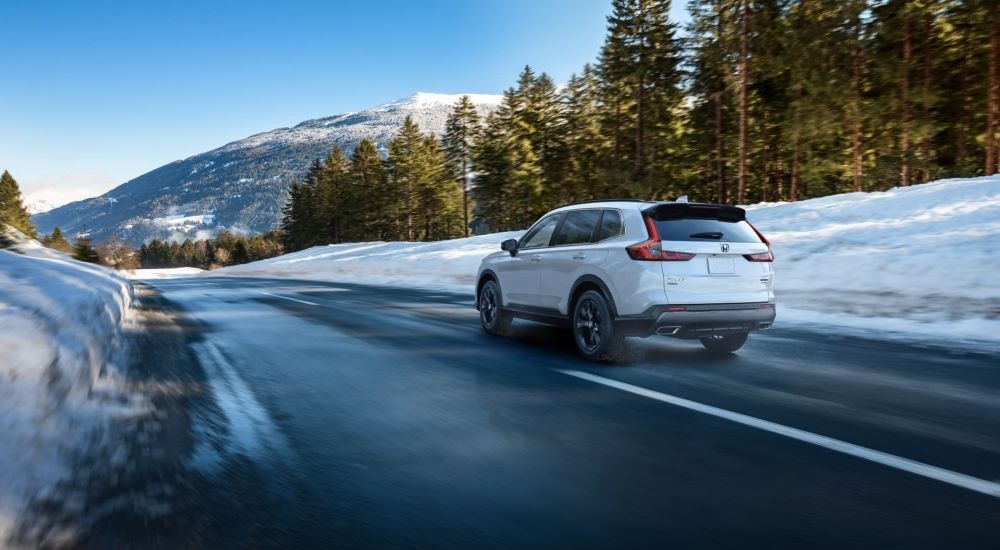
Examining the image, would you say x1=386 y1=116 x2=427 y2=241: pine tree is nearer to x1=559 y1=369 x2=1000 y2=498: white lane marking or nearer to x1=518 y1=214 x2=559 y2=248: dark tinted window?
x1=518 y1=214 x2=559 y2=248: dark tinted window

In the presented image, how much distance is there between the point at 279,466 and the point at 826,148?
138 ft

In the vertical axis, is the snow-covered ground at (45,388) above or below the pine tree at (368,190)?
below

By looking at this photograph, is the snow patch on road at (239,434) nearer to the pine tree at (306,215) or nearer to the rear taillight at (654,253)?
the rear taillight at (654,253)

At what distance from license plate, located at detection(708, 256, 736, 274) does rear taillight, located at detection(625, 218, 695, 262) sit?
0.23m

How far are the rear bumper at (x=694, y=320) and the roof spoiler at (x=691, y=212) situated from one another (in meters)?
0.98

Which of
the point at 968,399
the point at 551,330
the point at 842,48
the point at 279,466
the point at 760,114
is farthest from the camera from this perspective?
the point at 760,114

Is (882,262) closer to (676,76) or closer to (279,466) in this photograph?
(279,466)

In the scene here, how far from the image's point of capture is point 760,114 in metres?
43.8

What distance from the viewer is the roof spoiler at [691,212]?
6.95 m

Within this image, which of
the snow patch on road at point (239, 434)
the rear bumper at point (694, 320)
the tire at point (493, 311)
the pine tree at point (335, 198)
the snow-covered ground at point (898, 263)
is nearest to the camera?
the snow patch on road at point (239, 434)

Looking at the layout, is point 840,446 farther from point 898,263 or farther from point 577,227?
point 898,263

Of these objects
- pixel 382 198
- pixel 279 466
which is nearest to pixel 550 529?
pixel 279 466

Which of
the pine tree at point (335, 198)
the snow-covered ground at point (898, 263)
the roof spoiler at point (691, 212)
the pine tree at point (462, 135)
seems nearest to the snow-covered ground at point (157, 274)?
the pine tree at point (335, 198)

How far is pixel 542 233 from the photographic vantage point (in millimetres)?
8883
